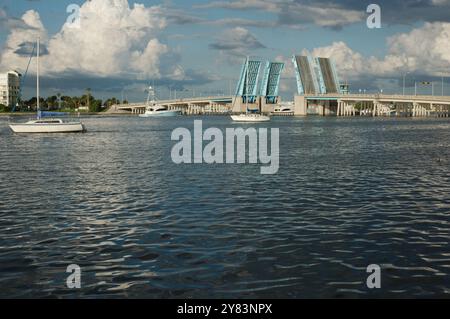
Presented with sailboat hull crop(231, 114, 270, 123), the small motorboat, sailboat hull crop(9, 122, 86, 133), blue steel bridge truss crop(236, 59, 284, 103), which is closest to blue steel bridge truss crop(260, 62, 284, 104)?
blue steel bridge truss crop(236, 59, 284, 103)

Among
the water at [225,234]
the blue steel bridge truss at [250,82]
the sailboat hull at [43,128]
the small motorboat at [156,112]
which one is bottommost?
the water at [225,234]

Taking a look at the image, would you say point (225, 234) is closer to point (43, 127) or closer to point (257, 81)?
point (43, 127)

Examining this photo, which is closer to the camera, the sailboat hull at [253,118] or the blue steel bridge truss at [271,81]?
the sailboat hull at [253,118]

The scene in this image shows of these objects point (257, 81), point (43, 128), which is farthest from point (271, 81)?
point (43, 128)

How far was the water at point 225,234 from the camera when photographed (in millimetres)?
8531

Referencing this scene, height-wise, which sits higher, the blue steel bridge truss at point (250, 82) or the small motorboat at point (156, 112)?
the blue steel bridge truss at point (250, 82)

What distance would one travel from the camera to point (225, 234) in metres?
11.7

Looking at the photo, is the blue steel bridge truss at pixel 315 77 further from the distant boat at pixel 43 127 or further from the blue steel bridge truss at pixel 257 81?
the distant boat at pixel 43 127

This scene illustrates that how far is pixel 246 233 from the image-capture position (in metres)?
11.8

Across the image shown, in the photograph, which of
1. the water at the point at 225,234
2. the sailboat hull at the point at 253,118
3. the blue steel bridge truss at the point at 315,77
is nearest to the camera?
the water at the point at 225,234

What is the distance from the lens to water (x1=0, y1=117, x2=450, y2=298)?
853cm

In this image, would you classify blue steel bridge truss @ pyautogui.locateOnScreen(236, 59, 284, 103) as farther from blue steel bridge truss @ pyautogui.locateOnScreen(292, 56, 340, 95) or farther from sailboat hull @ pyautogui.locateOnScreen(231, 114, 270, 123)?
sailboat hull @ pyautogui.locateOnScreen(231, 114, 270, 123)

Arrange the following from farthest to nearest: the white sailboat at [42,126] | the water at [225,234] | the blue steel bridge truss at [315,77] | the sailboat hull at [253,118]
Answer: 1. the blue steel bridge truss at [315,77]
2. the sailboat hull at [253,118]
3. the white sailboat at [42,126]
4. the water at [225,234]

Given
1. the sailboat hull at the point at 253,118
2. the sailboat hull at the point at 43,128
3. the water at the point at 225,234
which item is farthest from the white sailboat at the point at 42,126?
the sailboat hull at the point at 253,118
